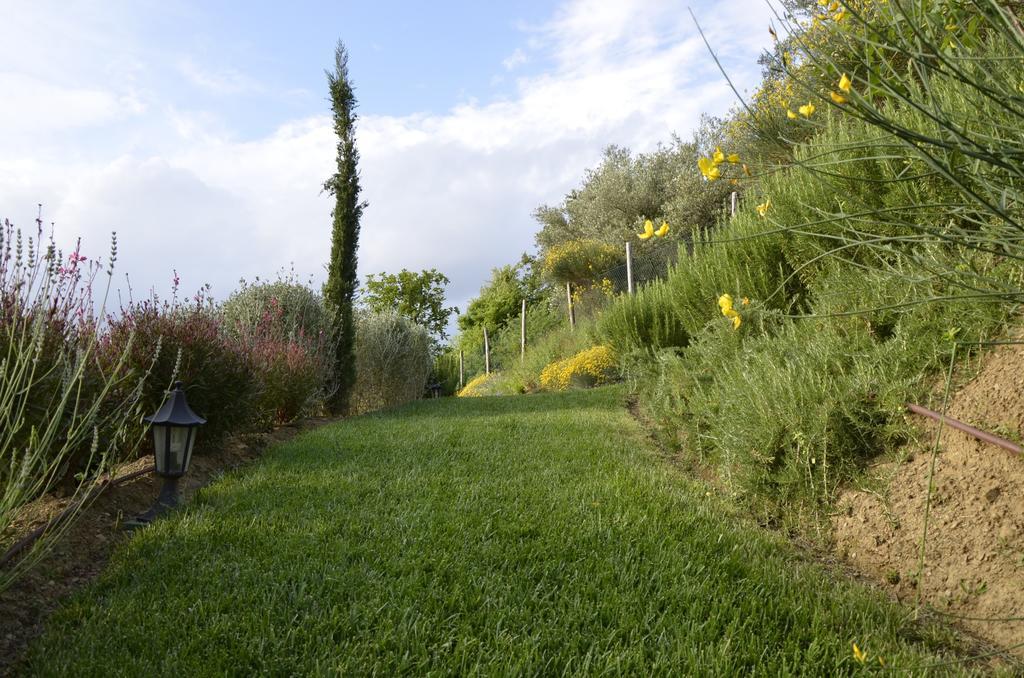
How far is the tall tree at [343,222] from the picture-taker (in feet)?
34.1

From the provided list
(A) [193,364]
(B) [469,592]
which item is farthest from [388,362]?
(B) [469,592]

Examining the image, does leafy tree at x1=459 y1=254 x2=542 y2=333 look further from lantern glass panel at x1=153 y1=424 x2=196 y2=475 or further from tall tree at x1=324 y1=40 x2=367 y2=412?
lantern glass panel at x1=153 y1=424 x2=196 y2=475

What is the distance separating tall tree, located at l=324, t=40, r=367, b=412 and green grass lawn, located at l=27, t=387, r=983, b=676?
6221 mm

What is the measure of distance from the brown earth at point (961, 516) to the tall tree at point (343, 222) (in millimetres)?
8121

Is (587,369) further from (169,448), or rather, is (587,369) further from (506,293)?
(506,293)

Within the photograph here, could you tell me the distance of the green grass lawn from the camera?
7.37 feet

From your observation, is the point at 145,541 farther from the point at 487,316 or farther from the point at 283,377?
the point at 487,316

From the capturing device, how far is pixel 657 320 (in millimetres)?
8406

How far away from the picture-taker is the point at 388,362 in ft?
38.9

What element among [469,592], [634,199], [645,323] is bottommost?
[469,592]

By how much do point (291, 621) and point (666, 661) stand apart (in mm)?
1292

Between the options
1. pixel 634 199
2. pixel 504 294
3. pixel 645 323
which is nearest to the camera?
pixel 645 323

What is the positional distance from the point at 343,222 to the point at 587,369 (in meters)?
4.41

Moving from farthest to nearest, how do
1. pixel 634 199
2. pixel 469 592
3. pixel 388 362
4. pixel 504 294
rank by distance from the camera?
pixel 504 294
pixel 634 199
pixel 388 362
pixel 469 592
